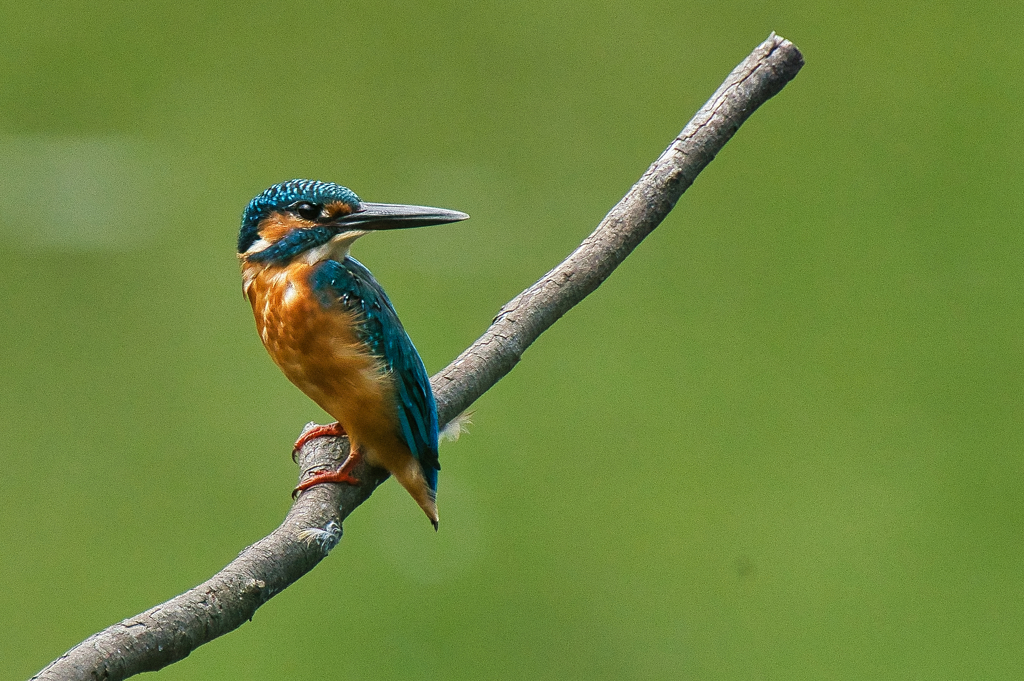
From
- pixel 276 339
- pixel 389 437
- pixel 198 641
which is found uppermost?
pixel 276 339

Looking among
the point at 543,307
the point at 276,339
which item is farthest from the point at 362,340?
the point at 543,307

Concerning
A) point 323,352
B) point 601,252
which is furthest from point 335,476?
point 601,252

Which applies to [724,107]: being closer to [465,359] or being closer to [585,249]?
[585,249]

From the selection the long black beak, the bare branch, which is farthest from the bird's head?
the bare branch

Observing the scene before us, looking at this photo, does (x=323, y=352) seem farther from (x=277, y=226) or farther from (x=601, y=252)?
(x=601, y=252)

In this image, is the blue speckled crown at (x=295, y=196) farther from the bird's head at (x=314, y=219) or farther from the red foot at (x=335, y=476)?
the red foot at (x=335, y=476)

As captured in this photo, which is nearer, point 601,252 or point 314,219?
point 314,219

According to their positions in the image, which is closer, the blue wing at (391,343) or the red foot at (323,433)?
the blue wing at (391,343)

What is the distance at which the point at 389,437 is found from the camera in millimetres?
951

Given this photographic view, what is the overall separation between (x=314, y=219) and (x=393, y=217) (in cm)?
7

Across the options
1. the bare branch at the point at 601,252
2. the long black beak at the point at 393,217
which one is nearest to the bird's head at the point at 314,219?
the long black beak at the point at 393,217

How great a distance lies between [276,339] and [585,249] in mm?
310

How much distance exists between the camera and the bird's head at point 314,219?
0.91 m

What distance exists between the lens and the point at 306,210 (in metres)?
0.92
